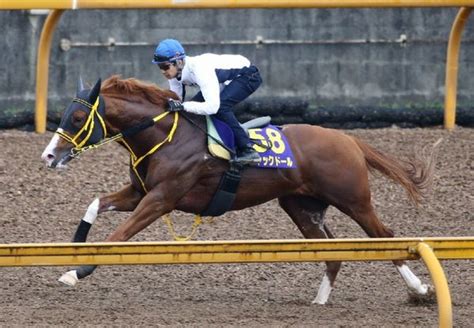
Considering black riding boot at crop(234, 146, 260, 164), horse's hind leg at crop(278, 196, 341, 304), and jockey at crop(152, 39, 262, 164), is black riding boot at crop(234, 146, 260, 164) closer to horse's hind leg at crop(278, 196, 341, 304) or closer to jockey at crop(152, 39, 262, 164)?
jockey at crop(152, 39, 262, 164)

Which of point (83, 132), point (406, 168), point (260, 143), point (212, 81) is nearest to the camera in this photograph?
point (83, 132)

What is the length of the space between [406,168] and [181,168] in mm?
1617

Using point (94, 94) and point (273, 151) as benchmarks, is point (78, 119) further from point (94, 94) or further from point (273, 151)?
point (273, 151)

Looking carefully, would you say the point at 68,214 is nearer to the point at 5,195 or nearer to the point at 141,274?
the point at 5,195

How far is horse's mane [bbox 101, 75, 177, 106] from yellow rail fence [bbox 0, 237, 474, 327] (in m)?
2.14

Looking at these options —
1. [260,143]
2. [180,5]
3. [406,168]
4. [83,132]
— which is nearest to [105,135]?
[83,132]

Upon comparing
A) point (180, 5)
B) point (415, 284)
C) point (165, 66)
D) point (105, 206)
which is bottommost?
point (415, 284)

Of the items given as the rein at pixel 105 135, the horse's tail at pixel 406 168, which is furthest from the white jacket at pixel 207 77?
the horse's tail at pixel 406 168

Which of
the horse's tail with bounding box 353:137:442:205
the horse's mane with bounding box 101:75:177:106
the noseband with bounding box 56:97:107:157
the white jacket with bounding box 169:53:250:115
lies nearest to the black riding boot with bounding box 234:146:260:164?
the white jacket with bounding box 169:53:250:115

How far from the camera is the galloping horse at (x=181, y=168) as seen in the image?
25.9 feet

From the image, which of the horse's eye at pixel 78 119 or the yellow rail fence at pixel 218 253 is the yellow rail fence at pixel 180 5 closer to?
the horse's eye at pixel 78 119

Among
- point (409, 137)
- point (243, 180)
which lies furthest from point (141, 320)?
point (409, 137)

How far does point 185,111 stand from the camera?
8156 millimetres

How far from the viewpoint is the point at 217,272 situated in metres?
8.80
